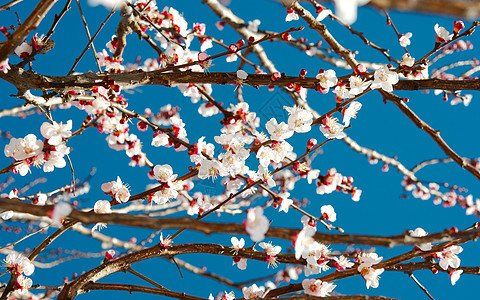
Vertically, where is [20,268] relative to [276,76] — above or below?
below

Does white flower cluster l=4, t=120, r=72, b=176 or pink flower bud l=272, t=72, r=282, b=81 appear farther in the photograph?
pink flower bud l=272, t=72, r=282, b=81

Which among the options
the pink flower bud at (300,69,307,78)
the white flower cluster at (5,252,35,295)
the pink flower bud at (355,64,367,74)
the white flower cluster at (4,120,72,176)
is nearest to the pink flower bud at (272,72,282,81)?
the pink flower bud at (300,69,307,78)

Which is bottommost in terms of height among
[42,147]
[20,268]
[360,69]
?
[20,268]

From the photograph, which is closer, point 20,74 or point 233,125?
point 20,74

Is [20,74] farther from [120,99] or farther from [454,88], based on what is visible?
[454,88]

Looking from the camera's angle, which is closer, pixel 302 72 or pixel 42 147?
pixel 42 147

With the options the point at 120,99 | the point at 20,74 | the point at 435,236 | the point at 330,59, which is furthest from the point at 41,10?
Result: the point at 330,59

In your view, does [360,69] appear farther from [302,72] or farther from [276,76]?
[276,76]

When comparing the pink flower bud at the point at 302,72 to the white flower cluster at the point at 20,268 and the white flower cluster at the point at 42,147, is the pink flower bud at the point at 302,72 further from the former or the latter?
the white flower cluster at the point at 20,268

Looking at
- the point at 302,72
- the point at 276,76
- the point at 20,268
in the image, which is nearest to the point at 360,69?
the point at 302,72

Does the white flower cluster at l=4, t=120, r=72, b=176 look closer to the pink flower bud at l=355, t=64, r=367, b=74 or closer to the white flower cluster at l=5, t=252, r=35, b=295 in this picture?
the white flower cluster at l=5, t=252, r=35, b=295

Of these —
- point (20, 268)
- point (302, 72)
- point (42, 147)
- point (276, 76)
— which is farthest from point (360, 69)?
point (20, 268)

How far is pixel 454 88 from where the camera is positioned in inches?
52.2

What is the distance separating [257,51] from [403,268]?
1671mm
